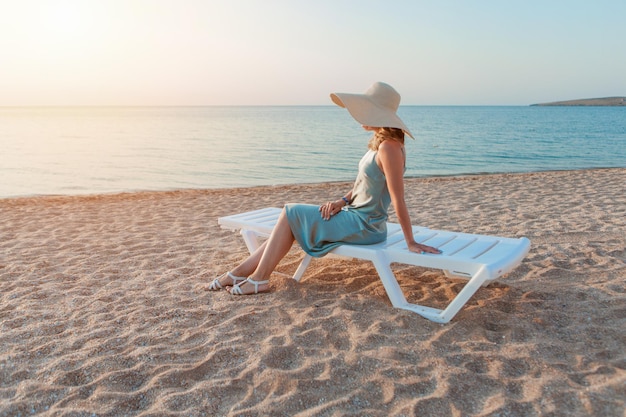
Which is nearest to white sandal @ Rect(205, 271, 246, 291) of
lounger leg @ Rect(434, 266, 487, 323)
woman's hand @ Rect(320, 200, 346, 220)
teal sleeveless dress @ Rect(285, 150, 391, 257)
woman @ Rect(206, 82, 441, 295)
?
woman @ Rect(206, 82, 441, 295)

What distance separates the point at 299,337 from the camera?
3363 mm

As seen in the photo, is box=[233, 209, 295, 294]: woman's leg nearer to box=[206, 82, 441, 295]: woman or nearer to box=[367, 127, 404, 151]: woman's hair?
box=[206, 82, 441, 295]: woman

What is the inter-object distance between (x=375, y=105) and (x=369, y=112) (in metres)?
0.09

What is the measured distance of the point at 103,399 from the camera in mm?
2719

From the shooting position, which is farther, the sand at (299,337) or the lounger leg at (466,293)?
the lounger leg at (466,293)

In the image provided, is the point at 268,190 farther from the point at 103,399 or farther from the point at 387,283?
the point at 103,399

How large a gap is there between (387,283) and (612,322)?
1478 mm

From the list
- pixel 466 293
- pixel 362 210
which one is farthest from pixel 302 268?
pixel 466 293

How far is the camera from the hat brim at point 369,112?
3662 mm

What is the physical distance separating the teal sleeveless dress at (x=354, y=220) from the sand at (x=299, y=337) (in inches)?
17.6

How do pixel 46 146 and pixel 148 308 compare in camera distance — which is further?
pixel 46 146

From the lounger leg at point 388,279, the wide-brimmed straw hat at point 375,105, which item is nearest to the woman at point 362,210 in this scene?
the wide-brimmed straw hat at point 375,105

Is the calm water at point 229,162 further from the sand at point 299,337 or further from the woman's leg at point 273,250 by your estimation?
the woman's leg at point 273,250

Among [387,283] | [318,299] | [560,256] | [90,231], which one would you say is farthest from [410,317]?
[90,231]
